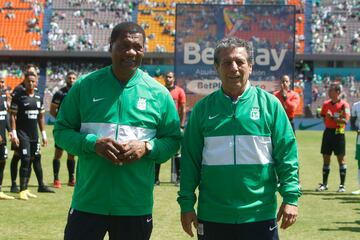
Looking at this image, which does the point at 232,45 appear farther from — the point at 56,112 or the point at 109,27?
the point at 109,27

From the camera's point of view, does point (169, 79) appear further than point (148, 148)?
Yes

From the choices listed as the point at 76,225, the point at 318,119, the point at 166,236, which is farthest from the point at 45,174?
the point at 318,119

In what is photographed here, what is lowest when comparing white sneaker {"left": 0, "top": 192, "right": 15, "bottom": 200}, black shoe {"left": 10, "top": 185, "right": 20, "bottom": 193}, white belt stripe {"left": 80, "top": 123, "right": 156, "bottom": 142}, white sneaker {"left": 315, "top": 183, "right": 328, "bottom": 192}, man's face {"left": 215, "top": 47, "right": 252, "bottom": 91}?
white sneaker {"left": 315, "top": 183, "right": 328, "bottom": 192}

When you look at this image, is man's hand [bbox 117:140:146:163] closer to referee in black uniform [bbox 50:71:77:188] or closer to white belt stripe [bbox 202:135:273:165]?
white belt stripe [bbox 202:135:273:165]

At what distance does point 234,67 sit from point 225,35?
37.3ft

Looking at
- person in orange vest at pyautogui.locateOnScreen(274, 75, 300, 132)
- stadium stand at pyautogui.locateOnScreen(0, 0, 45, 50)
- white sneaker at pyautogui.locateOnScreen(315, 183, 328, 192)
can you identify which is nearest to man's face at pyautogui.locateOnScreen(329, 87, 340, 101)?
person in orange vest at pyautogui.locateOnScreen(274, 75, 300, 132)

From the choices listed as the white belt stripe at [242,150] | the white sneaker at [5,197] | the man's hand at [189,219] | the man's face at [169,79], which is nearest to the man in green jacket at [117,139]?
the man's hand at [189,219]

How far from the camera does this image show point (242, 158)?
4809 millimetres

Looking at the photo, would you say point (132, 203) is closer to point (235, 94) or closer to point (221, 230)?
point (221, 230)

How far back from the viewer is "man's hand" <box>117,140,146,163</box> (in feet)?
15.5

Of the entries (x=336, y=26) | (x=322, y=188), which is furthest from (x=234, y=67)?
(x=336, y=26)

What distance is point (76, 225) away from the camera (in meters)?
4.88

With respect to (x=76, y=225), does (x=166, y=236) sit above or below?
below

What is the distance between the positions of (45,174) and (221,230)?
13.2m
